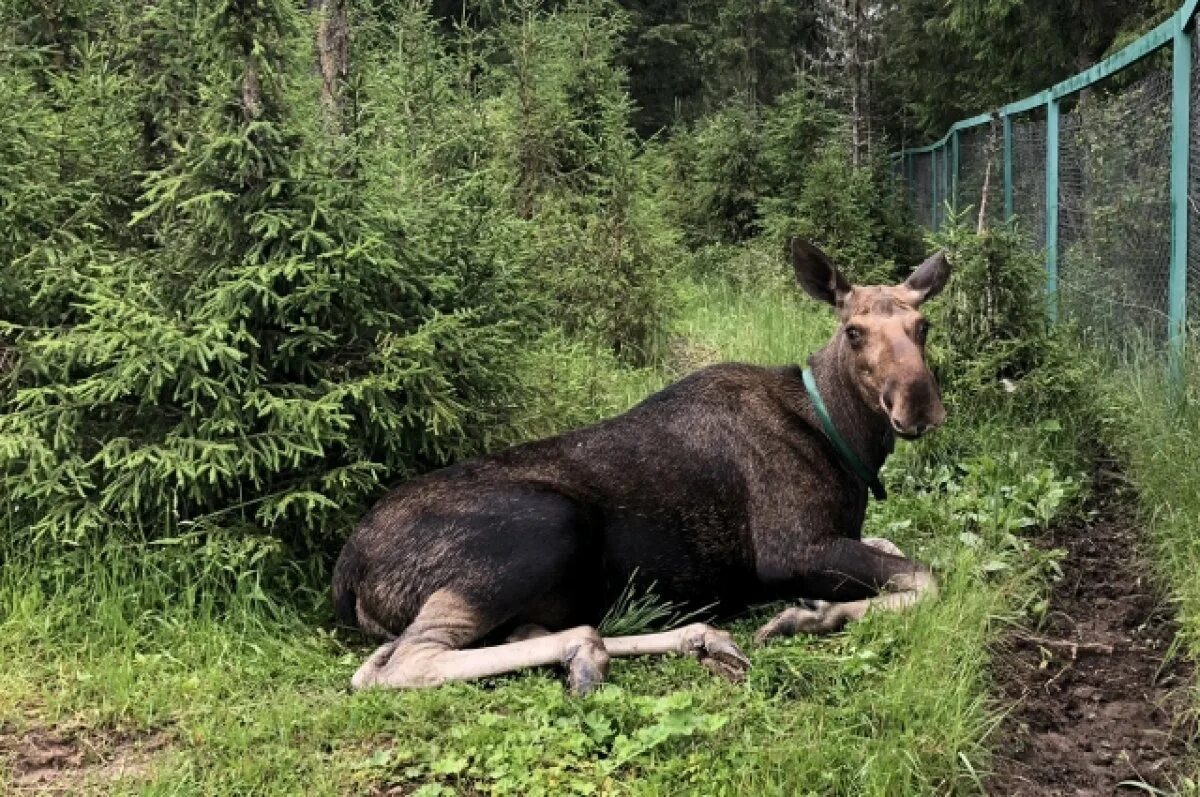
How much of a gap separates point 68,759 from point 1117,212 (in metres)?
7.33

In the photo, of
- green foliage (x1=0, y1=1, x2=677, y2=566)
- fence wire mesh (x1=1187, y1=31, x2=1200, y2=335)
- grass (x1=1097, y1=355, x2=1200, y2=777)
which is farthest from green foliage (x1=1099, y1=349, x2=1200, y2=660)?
green foliage (x1=0, y1=1, x2=677, y2=566)

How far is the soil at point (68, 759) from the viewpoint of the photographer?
10.4 feet

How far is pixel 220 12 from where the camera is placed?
461cm

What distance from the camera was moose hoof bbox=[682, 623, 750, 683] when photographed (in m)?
3.74

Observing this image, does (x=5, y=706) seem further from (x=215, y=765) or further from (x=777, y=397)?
(x=777, y=397)

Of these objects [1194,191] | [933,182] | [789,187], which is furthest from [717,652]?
[933,182]

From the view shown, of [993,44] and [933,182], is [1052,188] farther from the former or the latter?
[993,44]

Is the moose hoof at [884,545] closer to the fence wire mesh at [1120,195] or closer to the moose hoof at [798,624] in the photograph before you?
the moose hoof at [798,624]

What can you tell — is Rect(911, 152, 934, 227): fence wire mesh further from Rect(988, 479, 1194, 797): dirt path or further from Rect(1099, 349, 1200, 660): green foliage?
Rect(988, 479, 1194, 797): dirt path

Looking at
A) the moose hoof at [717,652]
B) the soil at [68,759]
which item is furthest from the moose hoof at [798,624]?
the soil at [68,759]

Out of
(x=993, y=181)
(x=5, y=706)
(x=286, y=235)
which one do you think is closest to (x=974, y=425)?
(x=286, y=235)

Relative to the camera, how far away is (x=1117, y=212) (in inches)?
294

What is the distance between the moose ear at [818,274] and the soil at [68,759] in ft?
10.9

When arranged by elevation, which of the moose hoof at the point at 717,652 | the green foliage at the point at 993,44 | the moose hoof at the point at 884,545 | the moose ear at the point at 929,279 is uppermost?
the green foliage at the point at 993,44
